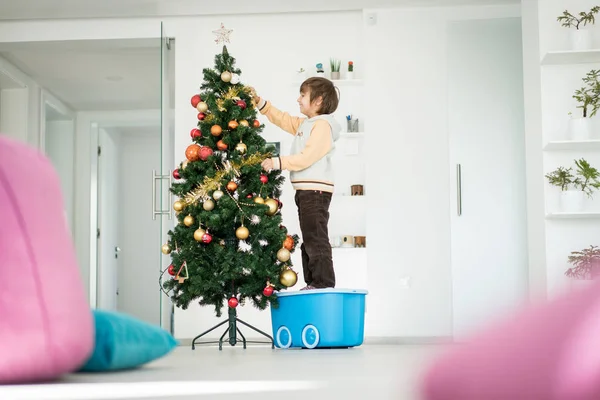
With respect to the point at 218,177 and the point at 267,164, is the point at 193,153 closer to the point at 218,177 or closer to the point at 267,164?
the point at 218,177

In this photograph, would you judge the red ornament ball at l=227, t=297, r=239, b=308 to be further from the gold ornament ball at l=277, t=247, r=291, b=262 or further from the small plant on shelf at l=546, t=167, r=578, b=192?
the small plant on shelf at l=546, t=167, r=578, b=192

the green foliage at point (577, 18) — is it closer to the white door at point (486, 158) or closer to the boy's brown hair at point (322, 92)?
the white door at point (486, 158)

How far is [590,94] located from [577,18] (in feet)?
1.53

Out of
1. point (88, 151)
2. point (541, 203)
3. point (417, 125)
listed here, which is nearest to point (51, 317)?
point (541, 203)

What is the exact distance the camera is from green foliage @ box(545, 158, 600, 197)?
201 inches

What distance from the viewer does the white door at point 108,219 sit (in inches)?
396

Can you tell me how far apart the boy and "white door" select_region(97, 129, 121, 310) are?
19.6ft


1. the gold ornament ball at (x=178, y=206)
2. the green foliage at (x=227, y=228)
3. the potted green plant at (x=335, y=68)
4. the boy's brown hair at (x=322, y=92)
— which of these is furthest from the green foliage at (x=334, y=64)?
the gold ornament ball at (x=178, y=206)

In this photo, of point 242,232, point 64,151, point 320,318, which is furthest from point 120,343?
point 64,151

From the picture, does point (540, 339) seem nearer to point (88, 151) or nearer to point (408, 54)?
point (408, 54)

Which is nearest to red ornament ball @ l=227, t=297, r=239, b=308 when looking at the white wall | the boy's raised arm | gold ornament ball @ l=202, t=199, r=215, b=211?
gold ornament ball @ l=202, t=199, r=215, b=211

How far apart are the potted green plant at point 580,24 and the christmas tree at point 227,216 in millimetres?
2044

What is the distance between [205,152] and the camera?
14.3 ft

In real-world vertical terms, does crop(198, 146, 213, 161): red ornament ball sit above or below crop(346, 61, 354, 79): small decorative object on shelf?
below
